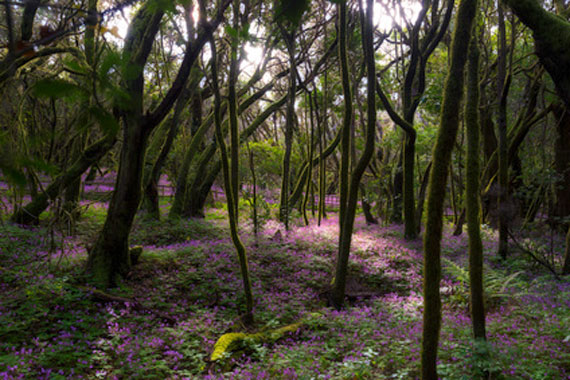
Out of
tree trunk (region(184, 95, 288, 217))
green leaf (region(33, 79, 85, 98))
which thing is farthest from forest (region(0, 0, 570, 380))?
tree trunk (region(184, 95, 288, 217))

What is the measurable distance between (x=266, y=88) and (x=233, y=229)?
8196mm

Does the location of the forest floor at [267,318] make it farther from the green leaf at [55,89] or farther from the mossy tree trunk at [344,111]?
the green leaf at [55,89]

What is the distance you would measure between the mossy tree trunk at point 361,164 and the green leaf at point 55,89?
4313mm

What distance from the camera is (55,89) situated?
32.5 inches

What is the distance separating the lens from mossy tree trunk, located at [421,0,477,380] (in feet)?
8.57

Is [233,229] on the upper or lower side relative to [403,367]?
upper

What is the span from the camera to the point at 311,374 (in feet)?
10.8

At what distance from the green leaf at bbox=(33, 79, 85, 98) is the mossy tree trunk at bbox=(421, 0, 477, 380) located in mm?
2369

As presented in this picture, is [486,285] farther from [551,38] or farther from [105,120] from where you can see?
[105,120]

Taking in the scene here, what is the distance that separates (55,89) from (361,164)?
4.75 meters

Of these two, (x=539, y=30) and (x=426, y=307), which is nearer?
(x=426, y=307)

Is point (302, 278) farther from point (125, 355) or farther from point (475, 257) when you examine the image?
point (475, 257)

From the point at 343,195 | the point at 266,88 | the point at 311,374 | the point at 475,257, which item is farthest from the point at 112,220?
the point at 266,88

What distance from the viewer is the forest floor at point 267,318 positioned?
3.36 m
